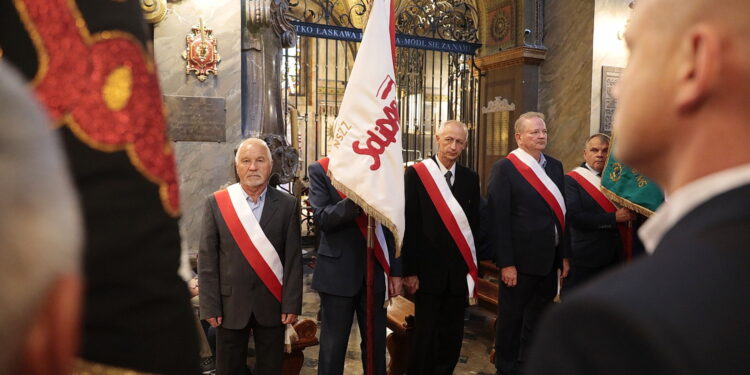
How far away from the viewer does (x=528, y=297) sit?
3.82 meters

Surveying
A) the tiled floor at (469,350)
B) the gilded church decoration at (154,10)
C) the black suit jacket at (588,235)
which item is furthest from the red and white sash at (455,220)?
the gilded church decoration at (154,10)

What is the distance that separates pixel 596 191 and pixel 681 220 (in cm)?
376

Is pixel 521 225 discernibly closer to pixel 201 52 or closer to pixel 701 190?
pixel 201 52

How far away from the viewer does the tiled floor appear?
4.17 m

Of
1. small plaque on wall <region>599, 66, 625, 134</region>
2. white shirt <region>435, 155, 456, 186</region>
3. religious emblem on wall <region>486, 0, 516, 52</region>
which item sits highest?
religious emblem on wall <region>486, 0, 516, 52</region>

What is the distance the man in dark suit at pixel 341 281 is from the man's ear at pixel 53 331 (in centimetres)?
281

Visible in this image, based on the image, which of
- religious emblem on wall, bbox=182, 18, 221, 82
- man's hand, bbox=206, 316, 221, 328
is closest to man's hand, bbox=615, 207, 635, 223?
man's hand, bbox=206, 316, 221, 328

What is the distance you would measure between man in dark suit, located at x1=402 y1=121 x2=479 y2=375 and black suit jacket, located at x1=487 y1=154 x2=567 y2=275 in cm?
26

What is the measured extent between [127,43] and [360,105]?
8.61 feet

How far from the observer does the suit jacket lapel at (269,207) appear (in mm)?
3023

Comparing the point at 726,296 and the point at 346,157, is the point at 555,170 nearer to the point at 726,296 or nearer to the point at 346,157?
the point at 346,157

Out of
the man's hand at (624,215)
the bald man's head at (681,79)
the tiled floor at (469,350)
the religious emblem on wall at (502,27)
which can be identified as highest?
the religious emblem on wall at (502,27)

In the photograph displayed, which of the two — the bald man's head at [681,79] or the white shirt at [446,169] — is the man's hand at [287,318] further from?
the bald man's head at [681,79]

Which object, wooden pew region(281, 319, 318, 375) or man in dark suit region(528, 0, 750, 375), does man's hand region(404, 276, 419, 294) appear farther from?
man in dark suit region(528, 0, 750, 375)
